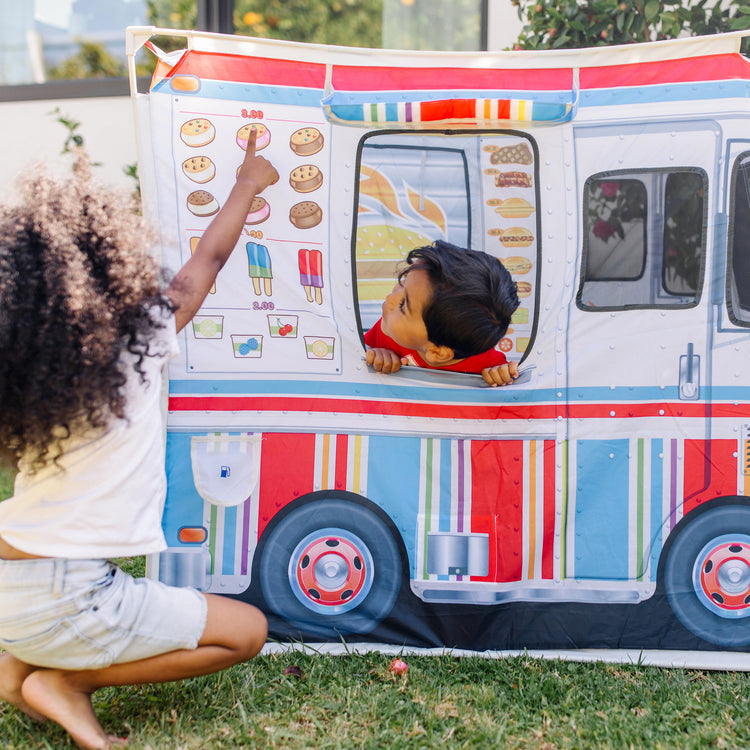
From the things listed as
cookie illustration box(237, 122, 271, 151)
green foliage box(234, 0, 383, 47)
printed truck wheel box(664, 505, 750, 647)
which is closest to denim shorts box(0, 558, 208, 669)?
cookie illustration box(237, 122, 271, 151)

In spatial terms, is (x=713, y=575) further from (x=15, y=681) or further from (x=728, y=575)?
(x=15, y=681)

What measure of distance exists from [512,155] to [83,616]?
166cm

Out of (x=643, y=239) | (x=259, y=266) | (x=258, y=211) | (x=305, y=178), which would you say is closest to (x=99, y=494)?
(x=259, y=266)

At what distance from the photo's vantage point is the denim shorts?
5.09 ft

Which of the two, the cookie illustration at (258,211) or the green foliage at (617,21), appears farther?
the green foliage at (617,21)

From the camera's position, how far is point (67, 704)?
162 centimetres

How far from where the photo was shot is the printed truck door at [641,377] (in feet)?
6.89

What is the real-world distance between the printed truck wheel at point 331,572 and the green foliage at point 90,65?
367 centimetres

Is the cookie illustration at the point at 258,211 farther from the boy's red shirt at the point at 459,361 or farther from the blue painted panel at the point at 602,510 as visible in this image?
the blue painted panel at the point at 602,510

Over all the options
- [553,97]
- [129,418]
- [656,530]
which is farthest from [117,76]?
[656,530]

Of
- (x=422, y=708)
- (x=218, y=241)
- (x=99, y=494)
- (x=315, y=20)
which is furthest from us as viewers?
(x=315, y=20)

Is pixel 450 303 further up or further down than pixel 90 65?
further down

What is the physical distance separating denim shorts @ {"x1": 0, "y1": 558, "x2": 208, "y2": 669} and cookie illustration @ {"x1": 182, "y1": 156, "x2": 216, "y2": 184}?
1100mm

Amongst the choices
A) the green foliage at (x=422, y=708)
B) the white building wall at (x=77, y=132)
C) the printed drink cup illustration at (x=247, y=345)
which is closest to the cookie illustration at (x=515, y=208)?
the printed drink cup illustration at (x=247, y=345)
